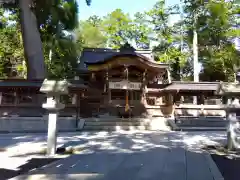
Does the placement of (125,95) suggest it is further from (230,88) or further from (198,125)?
(230,88)

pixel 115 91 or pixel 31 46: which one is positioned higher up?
pixel 31 46

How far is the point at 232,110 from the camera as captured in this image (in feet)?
26.1

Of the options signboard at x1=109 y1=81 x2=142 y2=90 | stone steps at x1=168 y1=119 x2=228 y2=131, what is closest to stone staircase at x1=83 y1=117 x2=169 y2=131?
stone steps at x1=168 y1=119 x2=228 y2=131

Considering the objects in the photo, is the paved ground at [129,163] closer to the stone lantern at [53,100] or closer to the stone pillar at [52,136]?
the stone pillar at [52,136]

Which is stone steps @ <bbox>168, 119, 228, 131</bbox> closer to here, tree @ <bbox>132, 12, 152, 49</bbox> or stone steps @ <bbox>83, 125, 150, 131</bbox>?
stone steps @ <bbox>83, 125, 150, 131</bbox>

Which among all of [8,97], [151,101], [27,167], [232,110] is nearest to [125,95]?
[151,101]

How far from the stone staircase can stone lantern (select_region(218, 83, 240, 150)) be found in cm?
633

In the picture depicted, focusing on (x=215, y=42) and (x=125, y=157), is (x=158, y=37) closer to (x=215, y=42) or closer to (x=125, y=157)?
(x=215, y=42)

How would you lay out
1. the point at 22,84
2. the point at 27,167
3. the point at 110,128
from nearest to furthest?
1. the point at 27,167
2. the point at 110,128
3. the point at 22,84

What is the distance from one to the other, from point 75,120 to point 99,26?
2864 cm

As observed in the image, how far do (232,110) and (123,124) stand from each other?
7.53 meters

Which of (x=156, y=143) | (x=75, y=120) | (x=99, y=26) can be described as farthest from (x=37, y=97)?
(x=99, y=26)

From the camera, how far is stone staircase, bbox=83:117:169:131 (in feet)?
46.0

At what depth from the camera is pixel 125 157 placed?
21.4ft
